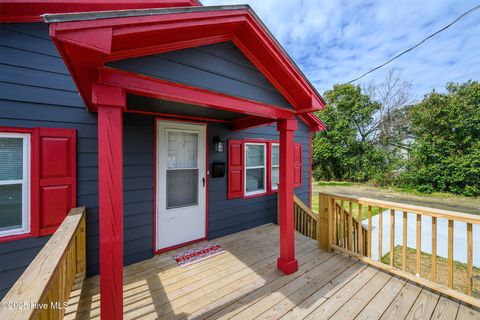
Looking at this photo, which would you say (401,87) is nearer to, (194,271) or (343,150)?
(343,150)

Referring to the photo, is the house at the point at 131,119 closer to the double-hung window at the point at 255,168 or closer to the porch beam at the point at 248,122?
the porch beam at the point at 248,122

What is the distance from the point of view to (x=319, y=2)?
17.4 feet

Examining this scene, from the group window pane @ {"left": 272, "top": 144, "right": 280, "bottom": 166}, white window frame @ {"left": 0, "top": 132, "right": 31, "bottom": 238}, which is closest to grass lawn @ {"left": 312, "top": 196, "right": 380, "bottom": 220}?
window pane @ {"left": 272, "top": 144, "right": 280, "bottom": 166}

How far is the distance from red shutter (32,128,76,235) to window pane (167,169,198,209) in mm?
1168

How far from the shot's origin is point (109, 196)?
142cm

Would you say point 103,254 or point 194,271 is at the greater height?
point 103,254

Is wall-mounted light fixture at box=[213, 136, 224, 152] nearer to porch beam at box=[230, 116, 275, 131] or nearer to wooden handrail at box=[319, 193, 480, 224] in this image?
porch beam at box=[230, 116, 275, 131]

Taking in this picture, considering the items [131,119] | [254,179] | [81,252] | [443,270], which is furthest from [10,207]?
[443,270]

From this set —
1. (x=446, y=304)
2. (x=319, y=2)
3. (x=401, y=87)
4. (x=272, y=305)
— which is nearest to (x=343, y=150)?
(x=401, y=87)

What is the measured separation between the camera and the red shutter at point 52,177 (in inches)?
84.1

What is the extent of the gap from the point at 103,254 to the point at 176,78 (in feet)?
4.67

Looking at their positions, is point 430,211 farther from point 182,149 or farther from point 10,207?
point 10,207

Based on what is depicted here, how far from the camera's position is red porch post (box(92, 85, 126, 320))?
1.40 m

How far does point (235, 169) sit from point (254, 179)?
2.32 feet
